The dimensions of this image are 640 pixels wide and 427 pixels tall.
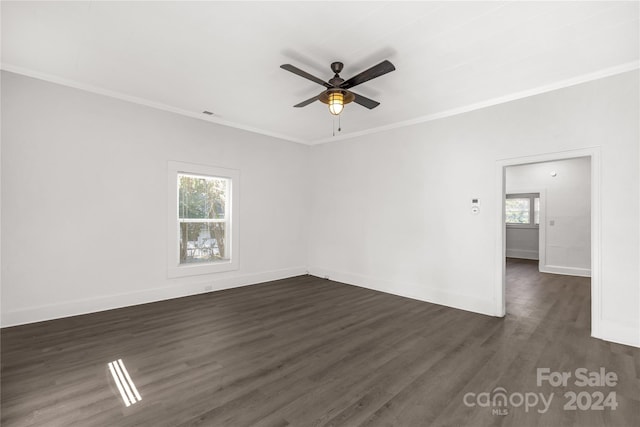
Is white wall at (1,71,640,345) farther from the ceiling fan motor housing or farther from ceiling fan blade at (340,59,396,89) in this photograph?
ceiling fan blade at (340,59,396,89)

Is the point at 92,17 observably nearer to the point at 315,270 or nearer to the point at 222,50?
the point at 222,50

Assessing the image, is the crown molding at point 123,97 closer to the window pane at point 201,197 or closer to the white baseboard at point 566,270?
the window pane at point 201,197

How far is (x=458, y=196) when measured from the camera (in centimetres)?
441

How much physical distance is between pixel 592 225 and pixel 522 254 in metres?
6.75

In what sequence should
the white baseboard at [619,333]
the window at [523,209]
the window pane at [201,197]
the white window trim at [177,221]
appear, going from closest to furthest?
the white baseboard at [619,333], the white window trim at [177,221], the window pane at [201,197], the window at [523,209]

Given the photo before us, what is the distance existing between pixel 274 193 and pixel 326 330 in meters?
3.35

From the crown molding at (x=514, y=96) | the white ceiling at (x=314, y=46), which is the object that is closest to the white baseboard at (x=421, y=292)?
the crown molding at (x=514, y=96)

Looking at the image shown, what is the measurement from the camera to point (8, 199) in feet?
11.0

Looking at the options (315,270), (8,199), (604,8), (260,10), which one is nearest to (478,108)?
(604,8)

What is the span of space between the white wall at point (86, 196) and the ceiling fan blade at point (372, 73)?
3.08 m

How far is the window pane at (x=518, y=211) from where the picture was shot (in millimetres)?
9273

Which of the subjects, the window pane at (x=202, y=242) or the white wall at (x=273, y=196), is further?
the window pane at (x=202, y=242)

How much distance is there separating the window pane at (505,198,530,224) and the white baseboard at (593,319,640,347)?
6696 mm

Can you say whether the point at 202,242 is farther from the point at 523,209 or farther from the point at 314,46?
the point at 523,209
